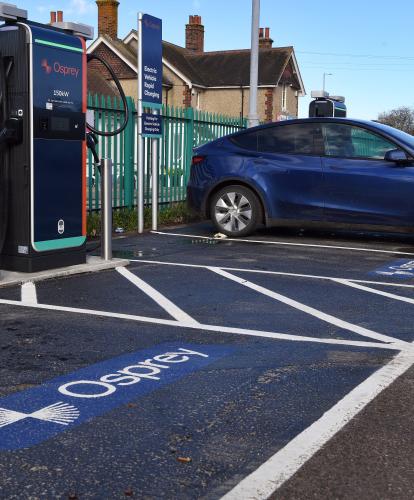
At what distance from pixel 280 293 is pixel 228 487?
404 centimetres

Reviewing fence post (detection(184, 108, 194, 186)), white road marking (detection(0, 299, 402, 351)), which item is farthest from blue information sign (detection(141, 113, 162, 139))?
white road marking (detection(0, 299, 402, 351))

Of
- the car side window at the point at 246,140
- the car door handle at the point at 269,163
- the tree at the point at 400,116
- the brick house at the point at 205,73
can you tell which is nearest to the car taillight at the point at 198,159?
the car side window at the point at 246,140

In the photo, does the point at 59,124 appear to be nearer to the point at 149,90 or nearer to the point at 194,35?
the point at 149,90

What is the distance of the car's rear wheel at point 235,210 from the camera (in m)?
10.5

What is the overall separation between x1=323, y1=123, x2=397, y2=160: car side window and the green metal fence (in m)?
3.54

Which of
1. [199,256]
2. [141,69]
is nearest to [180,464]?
[199,256]

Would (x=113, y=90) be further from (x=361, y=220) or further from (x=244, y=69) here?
(x=361, y=220)

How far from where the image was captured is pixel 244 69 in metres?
48.3

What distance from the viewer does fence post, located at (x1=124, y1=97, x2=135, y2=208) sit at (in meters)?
12.4

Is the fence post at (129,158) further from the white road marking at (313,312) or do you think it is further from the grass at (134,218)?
the white road marking at (313,312)

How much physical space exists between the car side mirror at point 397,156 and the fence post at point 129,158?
15.0 ft

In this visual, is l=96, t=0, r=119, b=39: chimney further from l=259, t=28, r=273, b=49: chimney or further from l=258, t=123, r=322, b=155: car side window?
l=258, t=123, r=322, b=155: car side window

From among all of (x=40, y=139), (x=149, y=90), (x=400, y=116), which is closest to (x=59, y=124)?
(x=40, y=139)

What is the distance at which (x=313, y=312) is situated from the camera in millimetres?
6047
